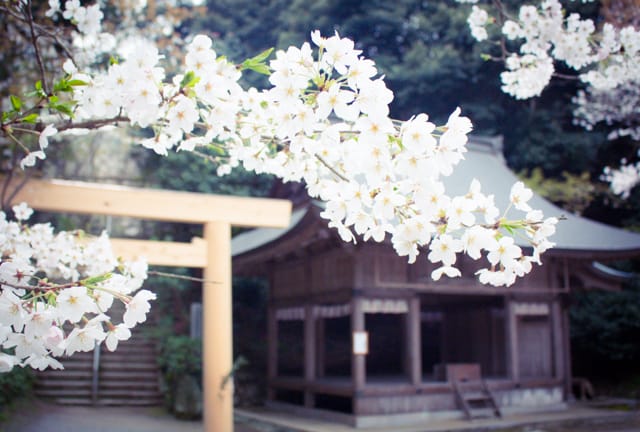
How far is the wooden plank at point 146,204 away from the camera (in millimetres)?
5380

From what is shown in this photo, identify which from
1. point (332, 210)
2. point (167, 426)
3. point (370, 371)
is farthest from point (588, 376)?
point (332, 210)

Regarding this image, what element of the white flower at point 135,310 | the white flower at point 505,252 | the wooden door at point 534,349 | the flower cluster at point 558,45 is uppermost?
the flower cluster at point 558,45

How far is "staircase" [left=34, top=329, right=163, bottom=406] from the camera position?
33.1 ft

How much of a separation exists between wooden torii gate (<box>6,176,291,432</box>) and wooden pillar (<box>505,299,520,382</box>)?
4.48 metres

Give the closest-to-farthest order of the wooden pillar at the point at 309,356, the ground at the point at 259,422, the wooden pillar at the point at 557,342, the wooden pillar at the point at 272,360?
1. the ground at the point at 259,422
2. the wooden pillar at the point at 309,356
3. the wooden pillar at the point at 557,342
4. the wooden pillar at the point at 272,360

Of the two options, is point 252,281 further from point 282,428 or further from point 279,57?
point 279,57

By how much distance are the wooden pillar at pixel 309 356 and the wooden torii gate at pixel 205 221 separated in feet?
11.4

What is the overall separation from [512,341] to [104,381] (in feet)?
22.2

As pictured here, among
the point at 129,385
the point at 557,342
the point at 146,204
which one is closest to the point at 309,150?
the point at 146,204

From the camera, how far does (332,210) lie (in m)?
1.73

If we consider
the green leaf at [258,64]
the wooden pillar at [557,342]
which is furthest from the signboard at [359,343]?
the green leaf at [258,64]

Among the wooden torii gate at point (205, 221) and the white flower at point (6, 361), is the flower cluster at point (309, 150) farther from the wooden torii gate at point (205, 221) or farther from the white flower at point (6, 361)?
the wooden torii gate at point (205, 221)

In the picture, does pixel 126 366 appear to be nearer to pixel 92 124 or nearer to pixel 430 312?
pixel 430 312

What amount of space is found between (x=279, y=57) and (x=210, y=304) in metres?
4.36
